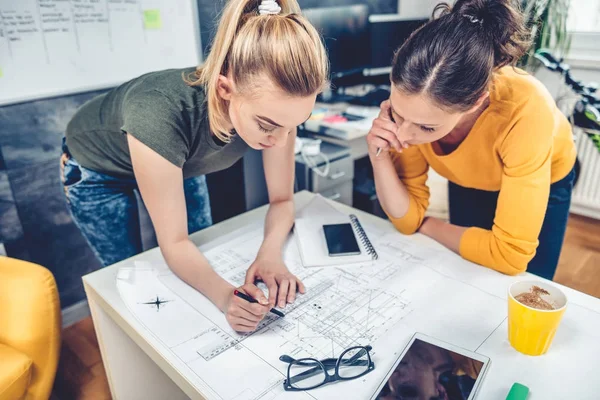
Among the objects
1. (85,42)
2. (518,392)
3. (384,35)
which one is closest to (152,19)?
(85,42)

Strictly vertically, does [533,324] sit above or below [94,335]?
above

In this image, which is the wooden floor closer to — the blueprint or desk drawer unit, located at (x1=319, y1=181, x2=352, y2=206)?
the blueprint

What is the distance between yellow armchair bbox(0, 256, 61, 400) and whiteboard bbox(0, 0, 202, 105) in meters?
0.80

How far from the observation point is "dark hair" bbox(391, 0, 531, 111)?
3.08 feet

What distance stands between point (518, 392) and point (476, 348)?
117 millimetres

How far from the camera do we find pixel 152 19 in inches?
78.2

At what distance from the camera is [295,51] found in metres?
0.88

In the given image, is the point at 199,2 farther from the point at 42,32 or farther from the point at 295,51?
the point at 295,51

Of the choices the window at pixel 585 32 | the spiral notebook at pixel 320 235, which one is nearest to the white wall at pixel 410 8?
the window at pixel 585 32

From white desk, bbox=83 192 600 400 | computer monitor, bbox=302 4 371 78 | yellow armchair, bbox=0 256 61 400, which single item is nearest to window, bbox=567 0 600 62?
computer monitor, bbox=302 4 371 78

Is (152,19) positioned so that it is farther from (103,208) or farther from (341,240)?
(341,240)

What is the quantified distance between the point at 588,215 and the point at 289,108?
2702mm

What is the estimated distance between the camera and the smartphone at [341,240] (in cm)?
109

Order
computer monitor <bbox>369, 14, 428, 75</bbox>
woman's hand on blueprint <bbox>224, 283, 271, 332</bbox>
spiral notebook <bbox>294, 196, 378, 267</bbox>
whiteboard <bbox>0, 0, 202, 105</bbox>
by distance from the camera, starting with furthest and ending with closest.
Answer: computer monitor <bbox>369, 14, 428, 75</bbox> < whiteboard <bbox>0, 0, 202, 105</bbox> < spiral notebook <bbox>294, 196, 378, 267</bbox> < woman's hand on blueprint <bbox>224, 283, 271, 332</bbox>
